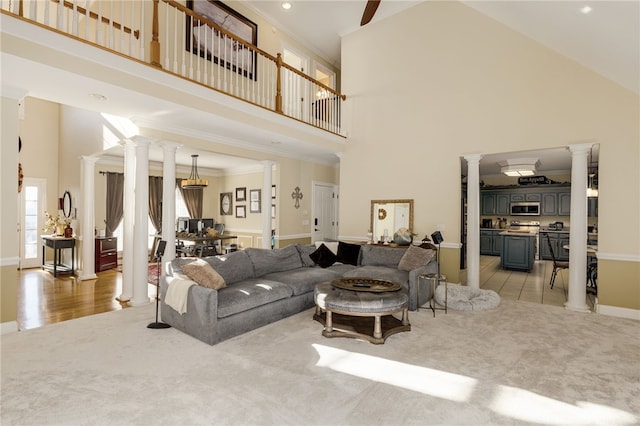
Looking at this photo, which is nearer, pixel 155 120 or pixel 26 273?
pixel 155 120

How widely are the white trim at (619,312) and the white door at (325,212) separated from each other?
550 cm

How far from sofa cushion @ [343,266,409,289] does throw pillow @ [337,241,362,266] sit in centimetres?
52

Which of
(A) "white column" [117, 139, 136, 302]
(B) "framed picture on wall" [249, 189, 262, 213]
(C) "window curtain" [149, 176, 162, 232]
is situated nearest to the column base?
(A) "white column" [117, 139, 136, 302]

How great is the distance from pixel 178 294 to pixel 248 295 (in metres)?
0.75

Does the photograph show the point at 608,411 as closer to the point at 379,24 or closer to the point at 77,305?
the point at 77,305

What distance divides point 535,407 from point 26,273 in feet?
30.0

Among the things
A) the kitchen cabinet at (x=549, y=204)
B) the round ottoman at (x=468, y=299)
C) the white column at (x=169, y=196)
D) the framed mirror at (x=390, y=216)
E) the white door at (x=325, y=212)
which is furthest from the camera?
the kitchen cabinet at (x=549, y=204)

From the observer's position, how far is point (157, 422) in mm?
2098

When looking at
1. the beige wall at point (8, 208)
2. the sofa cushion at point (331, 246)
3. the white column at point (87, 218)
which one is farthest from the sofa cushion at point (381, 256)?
the white column at point (87, 218)

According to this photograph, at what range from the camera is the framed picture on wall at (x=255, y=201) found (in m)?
9.68

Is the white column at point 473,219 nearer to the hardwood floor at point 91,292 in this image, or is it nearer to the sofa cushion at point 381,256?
the hardwood floor at point 91,292

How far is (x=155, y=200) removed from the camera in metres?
9.30

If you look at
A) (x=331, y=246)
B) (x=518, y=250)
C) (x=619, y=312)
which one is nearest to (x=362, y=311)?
(x=331, y=246)

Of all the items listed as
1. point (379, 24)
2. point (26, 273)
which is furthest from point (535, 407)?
point (26, 273)
